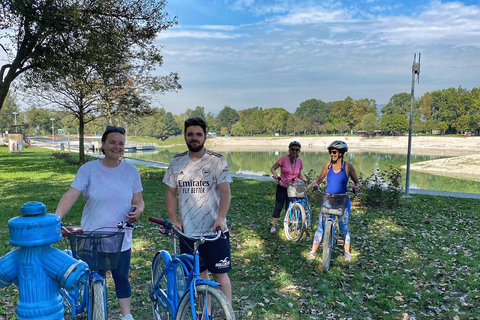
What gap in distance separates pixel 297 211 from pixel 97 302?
5131mm

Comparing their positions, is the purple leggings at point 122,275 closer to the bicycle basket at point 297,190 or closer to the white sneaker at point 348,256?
the white sneaker at point 348,256

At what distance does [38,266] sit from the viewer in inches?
55.8

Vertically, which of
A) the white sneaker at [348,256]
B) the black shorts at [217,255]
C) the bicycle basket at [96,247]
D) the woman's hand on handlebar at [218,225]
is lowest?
the white sneaker at [348,256]

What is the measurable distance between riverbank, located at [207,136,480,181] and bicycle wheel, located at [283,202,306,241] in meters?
21.1

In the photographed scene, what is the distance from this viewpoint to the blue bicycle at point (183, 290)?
8.63ft

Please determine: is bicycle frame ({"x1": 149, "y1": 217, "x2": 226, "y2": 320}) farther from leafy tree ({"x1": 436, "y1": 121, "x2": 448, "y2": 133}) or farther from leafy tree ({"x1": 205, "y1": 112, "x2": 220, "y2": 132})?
leafy tree ({"x1": 205, "y1": 112, "x2": 220, "y2": 132})

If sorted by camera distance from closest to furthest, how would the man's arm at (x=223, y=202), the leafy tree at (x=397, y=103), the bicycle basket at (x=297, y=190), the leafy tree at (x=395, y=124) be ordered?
the man's arm at (x=223, y=202)
the bicycle basket at (x=297, y=190)
the leafy tree at (x=395, y=124)
the leafy tree at (x=397, y=103)

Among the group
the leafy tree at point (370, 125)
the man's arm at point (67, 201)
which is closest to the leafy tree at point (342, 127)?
the leafy tree at point (370, 125)

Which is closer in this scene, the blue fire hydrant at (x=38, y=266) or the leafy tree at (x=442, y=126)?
the blue fire hydrant at (x=38, y=266)

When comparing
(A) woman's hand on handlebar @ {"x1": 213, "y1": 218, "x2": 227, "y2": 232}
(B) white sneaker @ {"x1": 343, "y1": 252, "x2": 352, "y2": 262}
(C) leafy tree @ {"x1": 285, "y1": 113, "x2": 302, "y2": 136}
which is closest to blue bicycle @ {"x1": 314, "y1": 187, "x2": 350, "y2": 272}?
(B) white sneaker @ {"x1": 343, "y1": 252, "x2": 352, "y2": 262}

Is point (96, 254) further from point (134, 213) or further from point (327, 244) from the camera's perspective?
point (327, 244)

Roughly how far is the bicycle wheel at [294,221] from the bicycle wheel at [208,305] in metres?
4.60

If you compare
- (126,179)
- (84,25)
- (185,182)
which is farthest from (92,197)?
(84,25)

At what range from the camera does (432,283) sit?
536 centimetres
